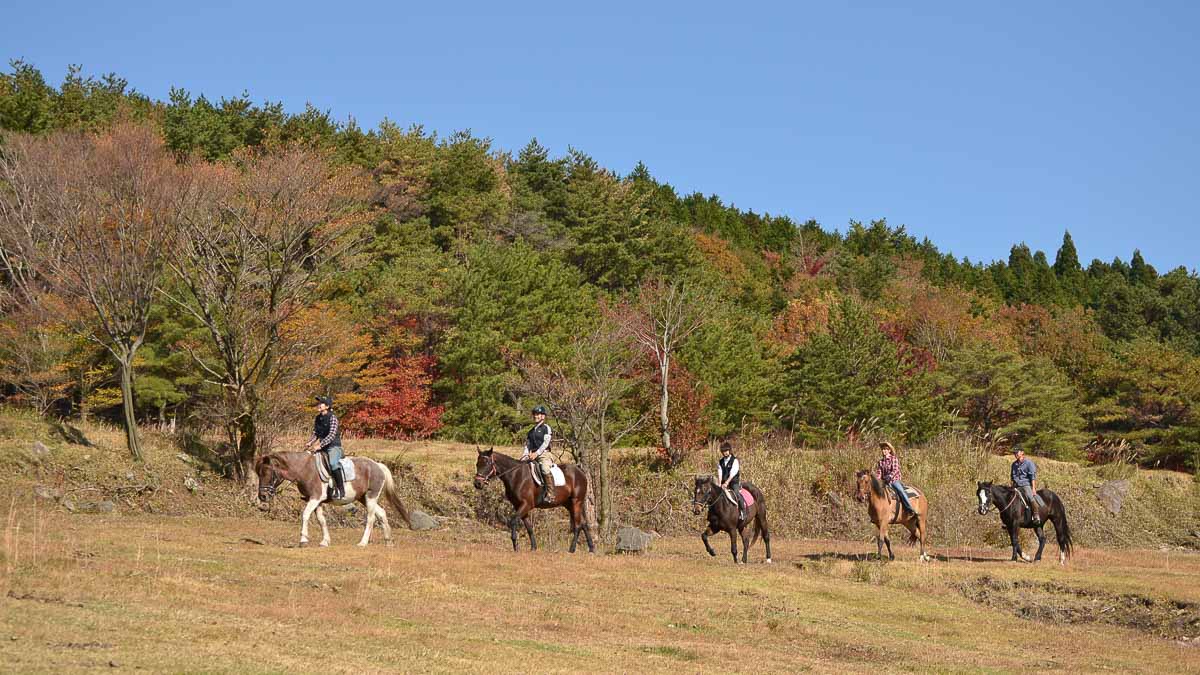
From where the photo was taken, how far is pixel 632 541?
2611 cm

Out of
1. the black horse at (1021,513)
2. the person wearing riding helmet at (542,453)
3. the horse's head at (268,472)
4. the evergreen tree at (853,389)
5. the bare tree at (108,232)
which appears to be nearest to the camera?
the horse's head at (268,472)

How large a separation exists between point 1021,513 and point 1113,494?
693 inches

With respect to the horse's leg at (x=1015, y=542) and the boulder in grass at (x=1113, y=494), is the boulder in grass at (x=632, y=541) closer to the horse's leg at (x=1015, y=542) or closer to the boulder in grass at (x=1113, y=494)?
the horse's leg at (x=1015, y=542)

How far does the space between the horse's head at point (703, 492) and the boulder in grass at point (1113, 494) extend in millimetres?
23529

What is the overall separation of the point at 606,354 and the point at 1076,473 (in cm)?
2018

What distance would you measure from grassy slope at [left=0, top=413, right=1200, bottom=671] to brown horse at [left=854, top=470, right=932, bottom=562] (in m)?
1.00

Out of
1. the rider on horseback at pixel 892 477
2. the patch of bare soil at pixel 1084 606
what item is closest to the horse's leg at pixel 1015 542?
the rider on horseback at pixel 892 477

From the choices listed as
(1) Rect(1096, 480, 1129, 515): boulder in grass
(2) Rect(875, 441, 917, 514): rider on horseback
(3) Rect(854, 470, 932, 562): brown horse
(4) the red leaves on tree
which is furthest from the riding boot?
(1) Rect(1096, 480, 1129, 515): boulder in grass

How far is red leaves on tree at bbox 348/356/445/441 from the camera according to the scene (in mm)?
44250

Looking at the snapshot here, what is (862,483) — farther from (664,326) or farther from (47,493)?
(47,493)

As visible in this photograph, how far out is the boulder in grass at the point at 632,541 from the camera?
84.9 feet

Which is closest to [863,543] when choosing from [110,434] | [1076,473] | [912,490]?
[912,490]

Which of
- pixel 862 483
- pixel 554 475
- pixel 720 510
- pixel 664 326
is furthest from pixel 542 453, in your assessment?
pixel 664 326

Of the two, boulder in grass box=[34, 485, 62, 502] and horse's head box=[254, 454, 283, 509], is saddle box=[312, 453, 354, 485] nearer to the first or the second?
horse's head box=[254, 454, 283, 509]
